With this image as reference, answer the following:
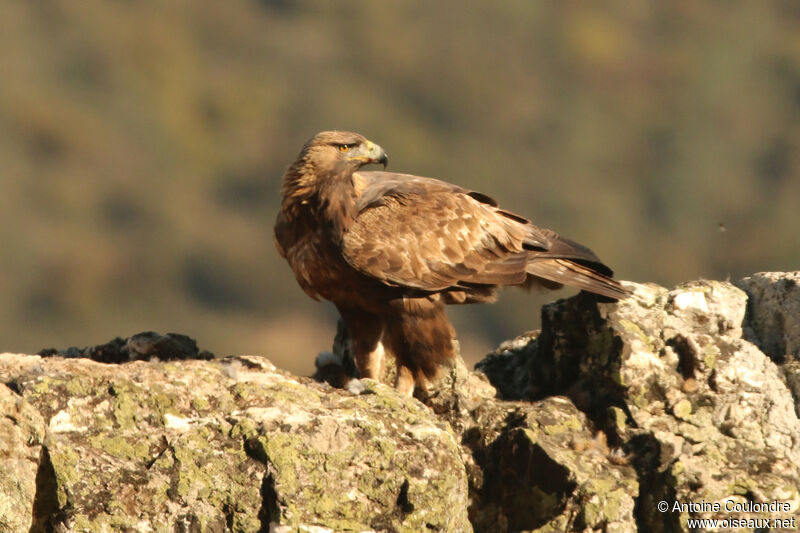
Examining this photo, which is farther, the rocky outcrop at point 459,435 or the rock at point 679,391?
the rock at point 679,391

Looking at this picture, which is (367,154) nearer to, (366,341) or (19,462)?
(366,341)

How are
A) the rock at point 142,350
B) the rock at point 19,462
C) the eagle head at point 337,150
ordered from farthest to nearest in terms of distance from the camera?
the eagle head at point 337,150
the rock at point 142,350
the rock at point 19,462

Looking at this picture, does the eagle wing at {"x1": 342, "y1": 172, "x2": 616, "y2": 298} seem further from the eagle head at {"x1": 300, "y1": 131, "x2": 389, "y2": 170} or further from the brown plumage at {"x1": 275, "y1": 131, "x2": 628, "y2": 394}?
the eagle head at {"x1": 300, "y1": 131, "x2": 389, "y2": 170}

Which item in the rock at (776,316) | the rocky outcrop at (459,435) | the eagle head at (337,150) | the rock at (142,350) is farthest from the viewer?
the eagle head at (337,150)

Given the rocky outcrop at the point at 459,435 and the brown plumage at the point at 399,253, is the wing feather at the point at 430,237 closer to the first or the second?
the brown plumage at the point at 399,253

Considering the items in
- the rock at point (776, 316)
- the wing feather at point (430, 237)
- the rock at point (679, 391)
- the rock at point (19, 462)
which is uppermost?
the wing feather at point (430, 237)

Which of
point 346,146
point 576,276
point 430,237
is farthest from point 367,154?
point 576,276

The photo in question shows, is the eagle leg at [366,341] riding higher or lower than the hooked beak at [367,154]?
lower

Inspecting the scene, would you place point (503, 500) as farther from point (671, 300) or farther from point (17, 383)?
point (17, 383)

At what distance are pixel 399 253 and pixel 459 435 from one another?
1.36 m

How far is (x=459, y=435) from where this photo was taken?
25.0 feet

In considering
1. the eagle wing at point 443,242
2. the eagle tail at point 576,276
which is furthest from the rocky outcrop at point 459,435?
the eagle wing at point 443,242

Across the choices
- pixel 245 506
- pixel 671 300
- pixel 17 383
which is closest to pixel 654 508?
pixel 671 300

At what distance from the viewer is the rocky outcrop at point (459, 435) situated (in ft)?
19.7
